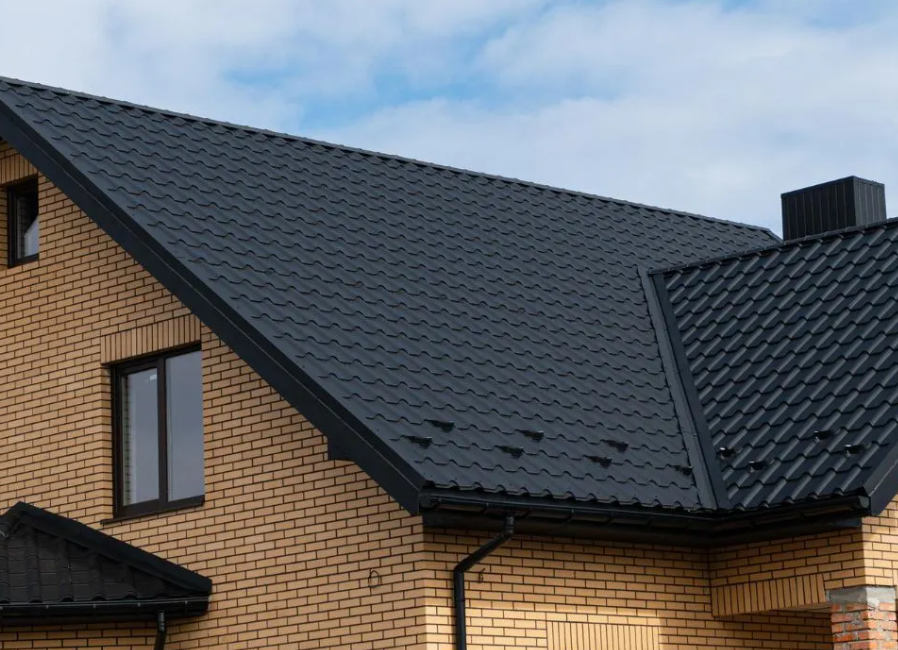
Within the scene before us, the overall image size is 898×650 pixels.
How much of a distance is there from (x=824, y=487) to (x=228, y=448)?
188 inches

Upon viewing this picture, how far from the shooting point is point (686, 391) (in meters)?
14.8

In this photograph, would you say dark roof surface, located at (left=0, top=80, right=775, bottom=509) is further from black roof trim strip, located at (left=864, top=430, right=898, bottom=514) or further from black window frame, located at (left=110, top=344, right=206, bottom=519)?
black roof trim strip, located at (left=864, top=430, right=898, bottom=514)

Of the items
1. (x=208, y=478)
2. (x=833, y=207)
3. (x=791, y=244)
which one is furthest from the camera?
(x=833, y=207)

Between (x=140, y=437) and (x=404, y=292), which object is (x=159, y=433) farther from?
(x=404, y=292)

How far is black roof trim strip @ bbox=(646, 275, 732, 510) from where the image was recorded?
13.2 metres

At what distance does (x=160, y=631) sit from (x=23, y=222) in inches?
198

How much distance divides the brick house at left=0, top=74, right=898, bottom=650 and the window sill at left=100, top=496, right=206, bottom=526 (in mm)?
48

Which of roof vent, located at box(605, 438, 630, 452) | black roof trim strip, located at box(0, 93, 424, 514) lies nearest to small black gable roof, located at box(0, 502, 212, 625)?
black roof trim strip, located at box(0, 93, 424, 514)

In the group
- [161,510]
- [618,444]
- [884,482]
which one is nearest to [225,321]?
[161,510]

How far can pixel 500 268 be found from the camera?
1590 centimetres

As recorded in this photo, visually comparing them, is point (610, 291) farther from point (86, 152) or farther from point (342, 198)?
point (86, 152)

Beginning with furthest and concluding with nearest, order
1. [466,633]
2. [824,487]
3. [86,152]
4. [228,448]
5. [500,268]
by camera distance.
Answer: [500,268] < [86,152] < [228,448] < [824,487] < [466,633]

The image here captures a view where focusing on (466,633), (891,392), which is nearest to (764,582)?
(891,392)

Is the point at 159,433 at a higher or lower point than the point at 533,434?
higher
